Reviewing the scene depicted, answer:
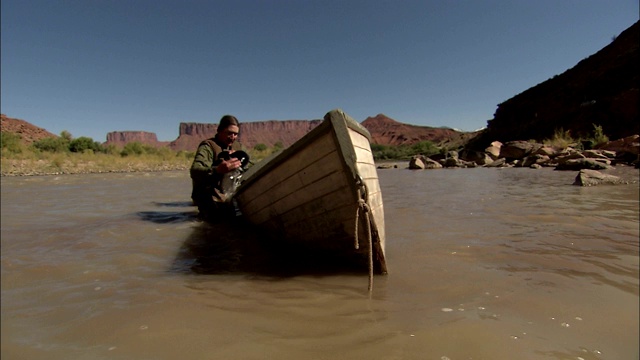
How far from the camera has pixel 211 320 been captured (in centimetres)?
182

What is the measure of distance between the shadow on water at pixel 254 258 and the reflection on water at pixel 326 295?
0.02 meters

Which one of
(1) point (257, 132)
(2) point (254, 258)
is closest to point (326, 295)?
(2) point (254, 258)

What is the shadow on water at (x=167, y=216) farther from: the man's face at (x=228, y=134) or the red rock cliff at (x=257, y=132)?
the red rock cliff at (x=257, y=132)

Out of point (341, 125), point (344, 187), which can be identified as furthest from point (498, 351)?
point (341, 125)

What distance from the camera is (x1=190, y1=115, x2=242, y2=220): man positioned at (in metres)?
4.12

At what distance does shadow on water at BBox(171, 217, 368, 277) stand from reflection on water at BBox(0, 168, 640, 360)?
2 centimetres

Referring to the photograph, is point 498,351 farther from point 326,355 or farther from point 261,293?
point 261,293

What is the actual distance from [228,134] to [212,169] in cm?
62

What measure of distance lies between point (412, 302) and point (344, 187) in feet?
2.87

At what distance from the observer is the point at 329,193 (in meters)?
2.54

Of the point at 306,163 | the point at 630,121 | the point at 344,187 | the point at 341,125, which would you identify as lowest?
the point at 344,187

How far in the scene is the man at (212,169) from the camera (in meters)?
4.12

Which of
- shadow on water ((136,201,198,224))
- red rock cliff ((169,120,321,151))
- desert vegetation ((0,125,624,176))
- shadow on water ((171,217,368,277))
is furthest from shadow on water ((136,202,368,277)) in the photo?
red rock cliff ((169,120,321,151))

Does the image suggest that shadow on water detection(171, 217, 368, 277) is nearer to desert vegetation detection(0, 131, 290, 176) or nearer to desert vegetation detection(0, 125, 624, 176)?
desert vegetation detection(0, 125, 624, 176)
